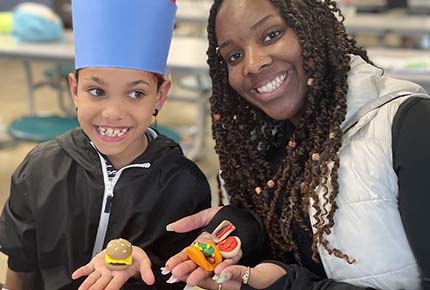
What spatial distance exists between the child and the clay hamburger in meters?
0.16

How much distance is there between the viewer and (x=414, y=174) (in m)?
1.25

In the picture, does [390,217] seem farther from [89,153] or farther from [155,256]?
[89,153]

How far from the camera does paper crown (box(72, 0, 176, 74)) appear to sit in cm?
134

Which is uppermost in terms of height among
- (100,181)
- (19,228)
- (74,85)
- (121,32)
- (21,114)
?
(121,32)

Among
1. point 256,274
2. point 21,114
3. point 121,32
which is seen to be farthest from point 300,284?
point 21,114

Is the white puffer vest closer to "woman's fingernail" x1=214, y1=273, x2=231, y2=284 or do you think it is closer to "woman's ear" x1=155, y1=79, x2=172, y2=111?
"woman's fingernail" x1=214, y1=273, x2=231, y2=284

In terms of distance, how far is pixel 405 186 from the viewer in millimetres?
1263

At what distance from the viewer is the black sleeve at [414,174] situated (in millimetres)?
1249

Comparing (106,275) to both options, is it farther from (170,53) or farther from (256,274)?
(170,53)

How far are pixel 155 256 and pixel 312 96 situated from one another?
49 cm

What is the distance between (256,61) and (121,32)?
28cm

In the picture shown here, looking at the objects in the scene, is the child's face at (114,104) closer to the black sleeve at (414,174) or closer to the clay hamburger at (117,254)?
the clay hamburger at (117,254)

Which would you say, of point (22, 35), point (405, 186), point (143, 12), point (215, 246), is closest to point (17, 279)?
point (215, 246)

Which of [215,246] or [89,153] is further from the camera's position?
[89,153]
